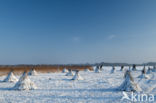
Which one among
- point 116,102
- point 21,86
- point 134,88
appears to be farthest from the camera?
point 21,86

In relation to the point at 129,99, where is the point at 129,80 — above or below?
above

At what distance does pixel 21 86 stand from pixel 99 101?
6.87 m

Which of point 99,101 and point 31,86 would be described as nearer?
point 99,101

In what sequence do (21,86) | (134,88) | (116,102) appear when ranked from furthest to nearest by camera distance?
(21,86), (134,88), (116,102)

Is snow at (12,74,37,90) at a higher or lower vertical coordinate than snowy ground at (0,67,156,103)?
higher

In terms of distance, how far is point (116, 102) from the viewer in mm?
9094

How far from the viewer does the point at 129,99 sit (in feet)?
31.6

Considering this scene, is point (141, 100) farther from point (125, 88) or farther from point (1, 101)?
point (1, 101)

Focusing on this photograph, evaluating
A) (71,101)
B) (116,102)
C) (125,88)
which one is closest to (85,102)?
(71,101)

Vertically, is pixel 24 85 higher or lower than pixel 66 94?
higher

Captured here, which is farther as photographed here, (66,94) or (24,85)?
(24,85)

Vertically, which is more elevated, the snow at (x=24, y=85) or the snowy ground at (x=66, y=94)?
the snow at (x=24, y=85)

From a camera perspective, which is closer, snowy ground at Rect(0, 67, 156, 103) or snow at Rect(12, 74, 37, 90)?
snowy ground at Rect(0, 67, 156, 103)

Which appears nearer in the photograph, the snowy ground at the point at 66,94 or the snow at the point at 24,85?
the snowy ground at the point at 66,94
